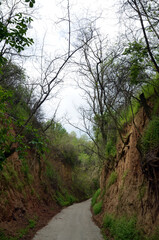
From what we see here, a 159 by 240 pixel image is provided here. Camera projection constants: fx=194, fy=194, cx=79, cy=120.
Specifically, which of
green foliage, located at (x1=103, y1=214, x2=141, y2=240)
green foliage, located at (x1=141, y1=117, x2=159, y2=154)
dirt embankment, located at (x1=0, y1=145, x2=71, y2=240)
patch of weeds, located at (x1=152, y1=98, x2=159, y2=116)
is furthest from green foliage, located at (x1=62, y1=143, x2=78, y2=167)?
green foliage, located at (x1=141, y1=117, x2=159, y2=154)

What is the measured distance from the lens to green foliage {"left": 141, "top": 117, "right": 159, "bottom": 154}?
7246 mm

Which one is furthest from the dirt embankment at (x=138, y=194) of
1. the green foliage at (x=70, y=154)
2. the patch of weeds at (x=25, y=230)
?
the green foliage at (x=70, y=154)

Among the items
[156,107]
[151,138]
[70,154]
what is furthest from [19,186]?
[70,154]

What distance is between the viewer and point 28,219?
10953 millimetres

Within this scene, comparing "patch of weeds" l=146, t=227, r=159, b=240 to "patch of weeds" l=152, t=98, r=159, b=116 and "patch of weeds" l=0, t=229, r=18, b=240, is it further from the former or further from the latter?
"patch of weeds" l=0, t=229, r=18, b=240

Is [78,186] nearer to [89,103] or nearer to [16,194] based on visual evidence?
[89,103]

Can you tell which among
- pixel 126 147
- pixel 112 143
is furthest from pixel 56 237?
pixel 112 143

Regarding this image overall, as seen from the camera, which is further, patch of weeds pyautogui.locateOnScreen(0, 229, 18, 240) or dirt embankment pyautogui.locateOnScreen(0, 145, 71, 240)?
dirt embankment pyautogui.locateOnScreen(0, 145, 71, 240)

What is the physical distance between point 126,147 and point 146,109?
3.66 m

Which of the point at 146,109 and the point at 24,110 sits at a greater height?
the point at 24,110

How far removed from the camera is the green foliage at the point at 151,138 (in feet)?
23.8

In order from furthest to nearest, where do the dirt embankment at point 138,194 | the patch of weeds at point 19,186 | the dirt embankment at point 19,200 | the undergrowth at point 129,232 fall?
1. the patch of weeds at point 19,186
2. the dirt embankment at point 19,200
3. the dirt embankment at point 138,194
4. the undergrowth at point 129,232

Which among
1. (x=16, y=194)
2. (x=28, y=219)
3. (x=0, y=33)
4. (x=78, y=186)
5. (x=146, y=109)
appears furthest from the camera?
(x=78, y=186)

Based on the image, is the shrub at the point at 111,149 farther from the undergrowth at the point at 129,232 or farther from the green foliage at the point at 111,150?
the undergrowth at the point at 129,232
